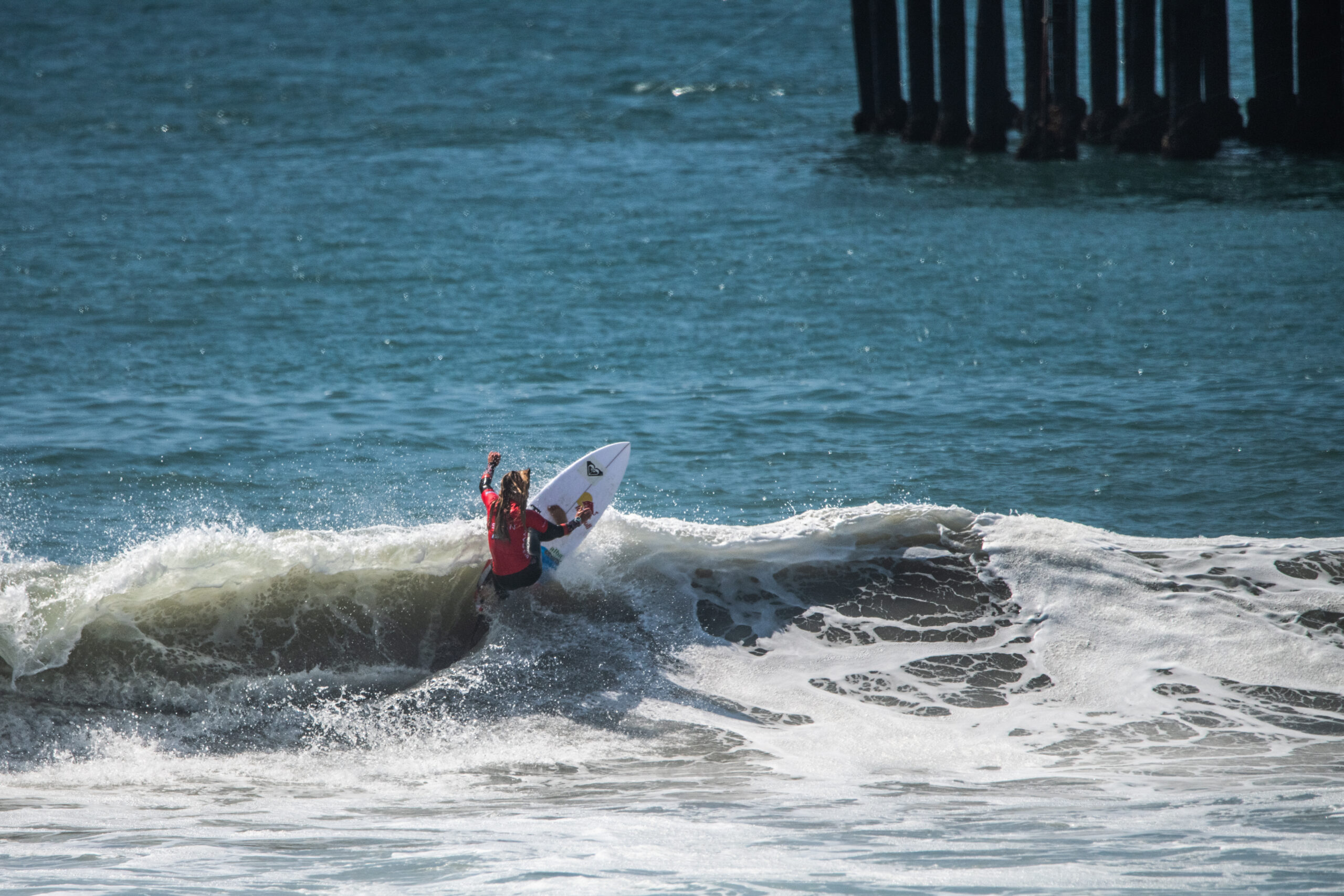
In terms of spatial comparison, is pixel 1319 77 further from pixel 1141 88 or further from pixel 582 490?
pixel 582 490

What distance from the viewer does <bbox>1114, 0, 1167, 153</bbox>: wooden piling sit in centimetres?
2614

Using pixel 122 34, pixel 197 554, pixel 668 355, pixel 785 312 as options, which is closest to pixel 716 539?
pixel 197 554

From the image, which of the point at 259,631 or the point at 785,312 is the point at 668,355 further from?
the point at 259,631

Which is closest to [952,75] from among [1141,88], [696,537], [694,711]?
[1141,88]

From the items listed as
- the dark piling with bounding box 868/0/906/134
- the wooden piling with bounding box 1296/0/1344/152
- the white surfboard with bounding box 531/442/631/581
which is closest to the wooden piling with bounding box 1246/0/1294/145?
the wooden piling with bounding box 1296/0/1344/152

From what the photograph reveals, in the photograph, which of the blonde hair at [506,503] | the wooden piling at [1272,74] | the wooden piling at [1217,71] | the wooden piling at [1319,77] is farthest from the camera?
the wooden piling at [1217,71]

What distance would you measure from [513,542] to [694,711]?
1975 mm

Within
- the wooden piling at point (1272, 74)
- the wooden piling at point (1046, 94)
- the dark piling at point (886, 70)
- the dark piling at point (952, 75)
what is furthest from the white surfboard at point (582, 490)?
the dark piling at point (886, 70)

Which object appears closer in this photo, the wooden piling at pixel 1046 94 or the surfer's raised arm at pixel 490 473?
the surfer's raised arm at pixel 490 473

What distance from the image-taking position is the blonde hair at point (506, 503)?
402 inches

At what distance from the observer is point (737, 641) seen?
33.8 feet

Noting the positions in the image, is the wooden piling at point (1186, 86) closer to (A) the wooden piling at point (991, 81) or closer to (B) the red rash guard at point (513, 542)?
(A) the wooden piling at point (991, 81)

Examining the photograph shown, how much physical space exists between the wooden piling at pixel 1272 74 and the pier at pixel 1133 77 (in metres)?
0.02

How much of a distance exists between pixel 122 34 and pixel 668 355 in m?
42.9
